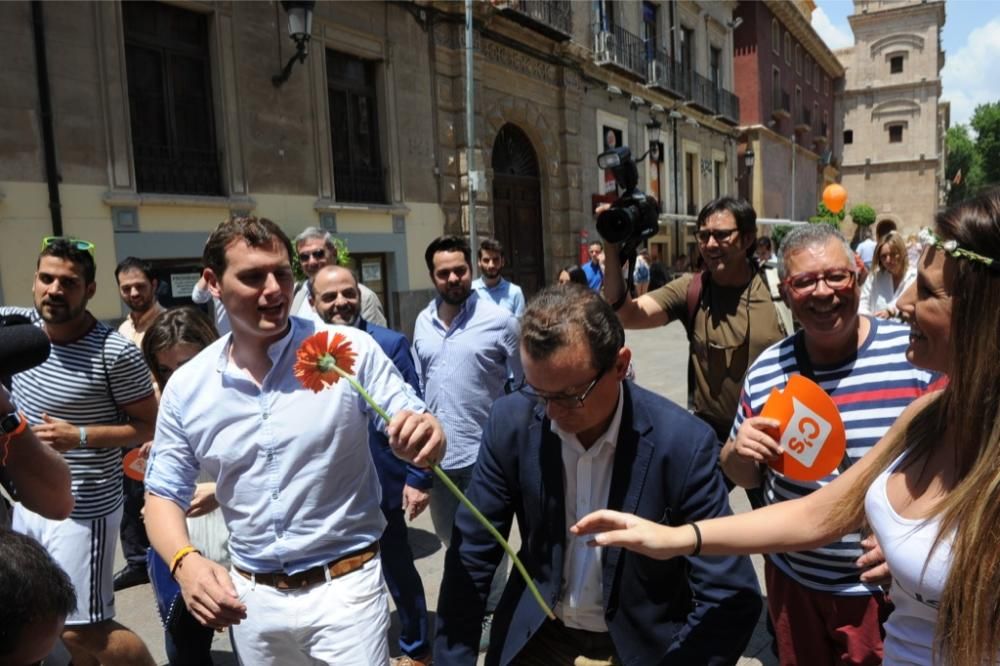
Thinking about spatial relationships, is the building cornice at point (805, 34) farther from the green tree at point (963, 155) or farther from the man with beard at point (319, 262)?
the man with beard at point (319, 262)

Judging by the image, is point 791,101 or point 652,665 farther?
point 791,101

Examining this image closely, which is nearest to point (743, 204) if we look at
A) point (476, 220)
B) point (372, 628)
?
point (372, 628)

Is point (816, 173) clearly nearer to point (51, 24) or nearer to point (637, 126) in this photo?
point (637, 126)

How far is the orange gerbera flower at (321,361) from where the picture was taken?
2.08 meters

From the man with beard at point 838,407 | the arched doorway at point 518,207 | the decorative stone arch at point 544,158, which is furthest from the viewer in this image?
the arched doorway at point 518,207

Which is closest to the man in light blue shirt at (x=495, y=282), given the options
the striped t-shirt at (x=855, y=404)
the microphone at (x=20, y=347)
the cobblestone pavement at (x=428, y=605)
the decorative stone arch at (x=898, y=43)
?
the cobblestone pavement at (x=428, y=605)

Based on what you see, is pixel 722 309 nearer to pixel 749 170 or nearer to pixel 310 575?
pixel 310 575

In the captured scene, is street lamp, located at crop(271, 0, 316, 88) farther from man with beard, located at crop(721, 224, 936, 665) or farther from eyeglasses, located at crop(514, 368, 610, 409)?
eyeglasses, located at crop(514, 368, 610, 409)

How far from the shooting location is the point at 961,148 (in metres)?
73.1

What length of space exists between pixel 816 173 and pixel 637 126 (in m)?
26.2

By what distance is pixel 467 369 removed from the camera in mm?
4039

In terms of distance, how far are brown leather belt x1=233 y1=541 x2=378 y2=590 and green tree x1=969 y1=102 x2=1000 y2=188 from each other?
261ft

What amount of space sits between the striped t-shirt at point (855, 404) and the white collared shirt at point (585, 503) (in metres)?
0.79

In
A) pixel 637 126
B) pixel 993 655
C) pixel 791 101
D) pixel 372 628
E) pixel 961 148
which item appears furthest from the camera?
pixel 961 148
